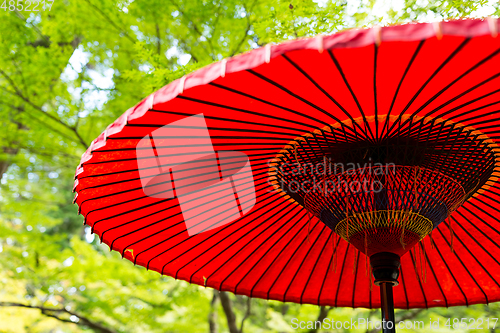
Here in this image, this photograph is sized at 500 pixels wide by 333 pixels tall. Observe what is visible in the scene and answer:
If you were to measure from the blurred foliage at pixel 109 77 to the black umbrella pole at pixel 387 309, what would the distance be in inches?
105

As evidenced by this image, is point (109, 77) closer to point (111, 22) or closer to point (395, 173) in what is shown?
point (111, 22)

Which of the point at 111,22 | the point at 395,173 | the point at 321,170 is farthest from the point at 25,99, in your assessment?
the point at 395,173

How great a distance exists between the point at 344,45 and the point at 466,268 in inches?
78.4

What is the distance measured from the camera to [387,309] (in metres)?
1.80

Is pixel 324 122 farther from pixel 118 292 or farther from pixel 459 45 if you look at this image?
pixel 118 292

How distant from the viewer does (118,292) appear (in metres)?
6.18

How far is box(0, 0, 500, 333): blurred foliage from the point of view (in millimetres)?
3980

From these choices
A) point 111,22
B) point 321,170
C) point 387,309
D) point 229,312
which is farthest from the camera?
point 229,312

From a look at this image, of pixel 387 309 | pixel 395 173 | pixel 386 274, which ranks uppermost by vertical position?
pixel 395 173

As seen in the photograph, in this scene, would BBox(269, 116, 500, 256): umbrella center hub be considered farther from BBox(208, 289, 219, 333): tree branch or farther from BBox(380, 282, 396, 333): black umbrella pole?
BBox(208, 289, 219, 333): tree branch

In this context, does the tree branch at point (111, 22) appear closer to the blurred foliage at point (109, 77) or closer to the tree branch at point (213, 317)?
the blurred foliage at point (109, 77)

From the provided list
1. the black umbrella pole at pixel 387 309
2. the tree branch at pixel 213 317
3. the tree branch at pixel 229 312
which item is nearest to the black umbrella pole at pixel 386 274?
the black umbrella pole at pixel 387 309

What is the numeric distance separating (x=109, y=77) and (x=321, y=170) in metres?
4.65

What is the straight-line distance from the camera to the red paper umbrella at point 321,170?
1359 mm
